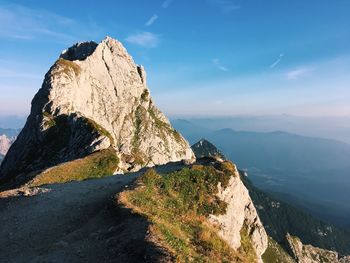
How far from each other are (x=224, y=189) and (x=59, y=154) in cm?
6570

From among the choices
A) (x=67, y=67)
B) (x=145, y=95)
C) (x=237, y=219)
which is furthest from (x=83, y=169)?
(x=145, y=95)

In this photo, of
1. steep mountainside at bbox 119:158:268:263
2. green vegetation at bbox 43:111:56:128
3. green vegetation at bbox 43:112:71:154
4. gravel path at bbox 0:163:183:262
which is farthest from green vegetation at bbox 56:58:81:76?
gravel path at bbox 0:163:183:262

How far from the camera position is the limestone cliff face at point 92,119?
99.1 metres

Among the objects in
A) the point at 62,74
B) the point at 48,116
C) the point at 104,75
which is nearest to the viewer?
the point at 48,116

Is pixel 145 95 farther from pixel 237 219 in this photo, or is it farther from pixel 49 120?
pixel 237 219

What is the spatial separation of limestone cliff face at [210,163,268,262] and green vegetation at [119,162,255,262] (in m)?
1.27

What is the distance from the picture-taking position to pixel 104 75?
169 metres

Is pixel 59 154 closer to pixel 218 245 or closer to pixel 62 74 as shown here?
pixel 62 74

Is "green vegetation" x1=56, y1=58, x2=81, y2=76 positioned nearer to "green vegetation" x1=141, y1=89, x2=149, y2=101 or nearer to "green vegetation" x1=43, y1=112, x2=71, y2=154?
"green vegetation" x1=43, y1=112, x2=71, y2=154

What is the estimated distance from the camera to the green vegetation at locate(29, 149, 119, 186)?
64.8 m

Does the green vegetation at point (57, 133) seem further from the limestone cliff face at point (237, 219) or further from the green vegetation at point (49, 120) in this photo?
the limestone cliff face at point (237, 219)

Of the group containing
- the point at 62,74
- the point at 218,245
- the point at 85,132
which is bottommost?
the point at 218,245

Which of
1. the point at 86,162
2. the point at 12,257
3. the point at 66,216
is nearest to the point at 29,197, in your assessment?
the point at 66,216

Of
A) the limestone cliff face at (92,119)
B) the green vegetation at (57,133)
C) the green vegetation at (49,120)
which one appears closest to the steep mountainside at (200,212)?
the limestone cliff face at (92,119)
